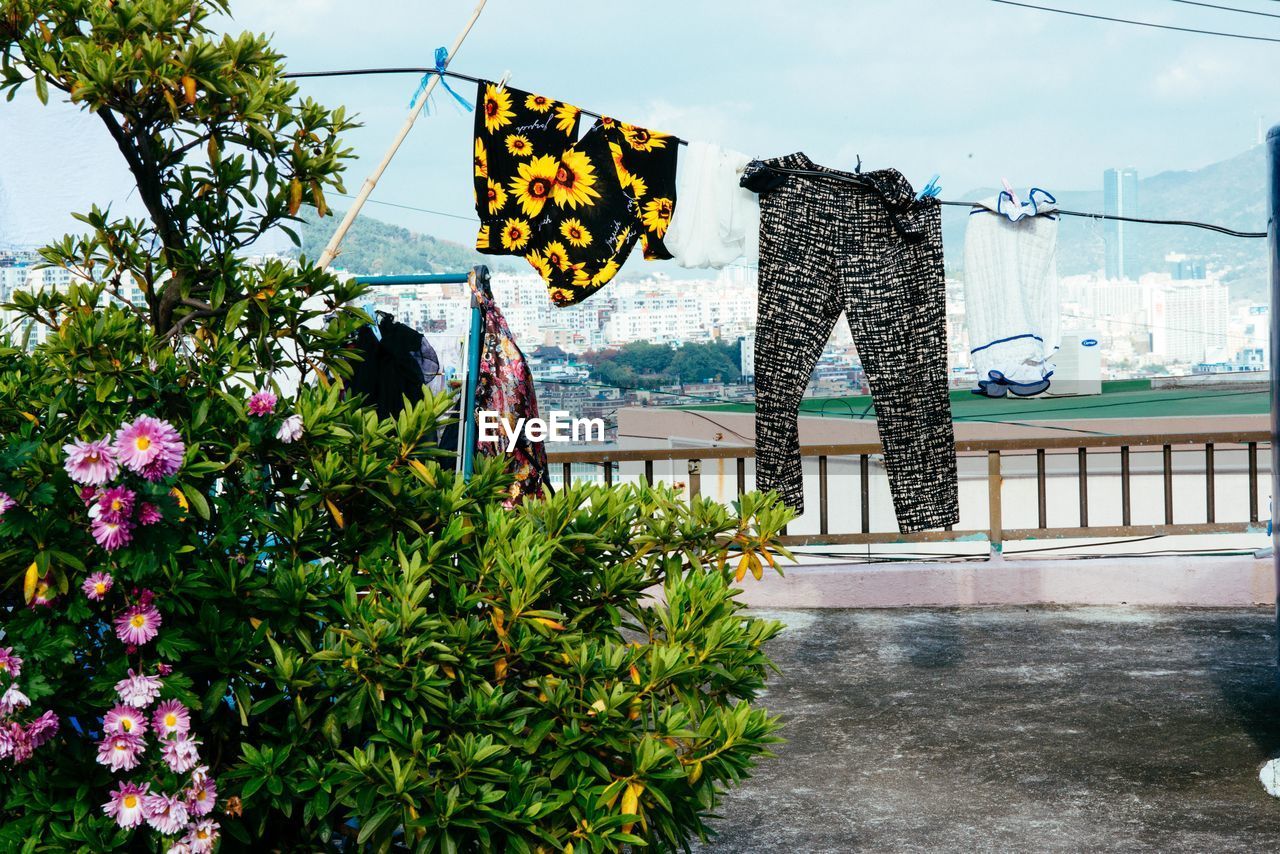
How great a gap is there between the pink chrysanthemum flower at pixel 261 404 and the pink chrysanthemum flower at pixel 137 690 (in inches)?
16.9

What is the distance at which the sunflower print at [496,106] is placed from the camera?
13.8ft

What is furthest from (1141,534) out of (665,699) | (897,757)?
(665,699)

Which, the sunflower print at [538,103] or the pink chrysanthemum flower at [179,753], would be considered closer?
the pink chrysanthemum flower at [179,753]

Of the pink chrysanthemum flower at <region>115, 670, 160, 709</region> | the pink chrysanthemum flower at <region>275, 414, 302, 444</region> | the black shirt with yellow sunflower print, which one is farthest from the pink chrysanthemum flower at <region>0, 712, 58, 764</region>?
the black shirt with yellow sunflower print

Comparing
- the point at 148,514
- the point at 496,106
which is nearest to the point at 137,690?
the point at 148,514

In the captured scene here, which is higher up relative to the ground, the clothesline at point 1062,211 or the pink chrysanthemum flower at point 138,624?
the clothesline at point 1062,211

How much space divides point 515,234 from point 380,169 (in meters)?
0.66

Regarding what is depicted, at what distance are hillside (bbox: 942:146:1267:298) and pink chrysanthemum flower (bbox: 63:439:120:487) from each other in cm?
335

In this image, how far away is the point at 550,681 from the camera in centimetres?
186

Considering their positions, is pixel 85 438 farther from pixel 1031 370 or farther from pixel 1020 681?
pixel 1020 681

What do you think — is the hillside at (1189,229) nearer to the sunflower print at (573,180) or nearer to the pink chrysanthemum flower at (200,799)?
the sunflower print at (573,180)

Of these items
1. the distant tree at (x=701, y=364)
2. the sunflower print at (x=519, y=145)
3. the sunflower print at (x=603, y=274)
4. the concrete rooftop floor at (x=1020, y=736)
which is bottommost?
the concrete rooftop floor at (x=1020, y=736)

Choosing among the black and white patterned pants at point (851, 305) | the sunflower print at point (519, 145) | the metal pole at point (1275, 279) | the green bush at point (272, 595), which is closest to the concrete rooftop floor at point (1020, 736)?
the metal pole at point (1275, 279)

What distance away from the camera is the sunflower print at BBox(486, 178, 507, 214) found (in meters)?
4.27
